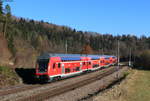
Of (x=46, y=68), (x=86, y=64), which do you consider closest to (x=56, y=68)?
(x=46, y=68)

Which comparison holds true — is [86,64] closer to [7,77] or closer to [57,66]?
[57,66]

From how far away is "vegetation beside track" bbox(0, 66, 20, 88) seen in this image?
27.8 metres

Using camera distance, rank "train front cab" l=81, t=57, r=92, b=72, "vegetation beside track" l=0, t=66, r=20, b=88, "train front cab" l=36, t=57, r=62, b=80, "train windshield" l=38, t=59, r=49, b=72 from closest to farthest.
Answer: "vegetation beside track" l=0, t=66, r=20, b=88 < "train front cab" l=36, t=57, r=62, b=80 < "train windshield" l=38, t=59, r=49, b=72 < "train front cab" l=81, t=57, r=92, b=72

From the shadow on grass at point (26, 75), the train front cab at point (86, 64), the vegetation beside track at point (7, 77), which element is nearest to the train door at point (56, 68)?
the shadow on grass at point (26, 75)

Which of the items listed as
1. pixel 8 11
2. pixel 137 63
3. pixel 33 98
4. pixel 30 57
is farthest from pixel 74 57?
pixel 137 63

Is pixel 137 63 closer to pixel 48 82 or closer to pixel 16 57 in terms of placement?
pixel 16 57

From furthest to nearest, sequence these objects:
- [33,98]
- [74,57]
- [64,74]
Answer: [74,57] → [64,74] → [33,98]

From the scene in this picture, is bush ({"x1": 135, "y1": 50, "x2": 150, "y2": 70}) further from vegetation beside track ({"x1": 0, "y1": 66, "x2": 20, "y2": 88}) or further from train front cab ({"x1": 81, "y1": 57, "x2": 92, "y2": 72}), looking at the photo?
vegetation beside track ({"x1": 0, "y1": 66, "x2": 20, "y2": 88})

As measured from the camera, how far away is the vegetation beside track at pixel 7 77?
27812 mm

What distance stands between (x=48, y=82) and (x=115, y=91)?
38.3 feet

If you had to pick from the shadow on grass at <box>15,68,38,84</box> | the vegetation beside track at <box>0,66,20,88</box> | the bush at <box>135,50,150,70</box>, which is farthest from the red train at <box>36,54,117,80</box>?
the bush at <box>135,50,150,70</box>

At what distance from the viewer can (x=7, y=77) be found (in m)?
28.8

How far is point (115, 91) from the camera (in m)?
22.9

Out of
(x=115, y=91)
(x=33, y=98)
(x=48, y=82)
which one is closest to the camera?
(x=33, y=98)
